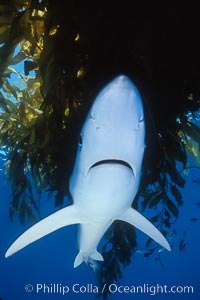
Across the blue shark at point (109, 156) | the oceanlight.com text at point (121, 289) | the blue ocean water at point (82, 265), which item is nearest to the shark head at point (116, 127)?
the blue shark at point (109, 156)

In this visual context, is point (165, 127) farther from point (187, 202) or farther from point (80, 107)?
point (187, 202)

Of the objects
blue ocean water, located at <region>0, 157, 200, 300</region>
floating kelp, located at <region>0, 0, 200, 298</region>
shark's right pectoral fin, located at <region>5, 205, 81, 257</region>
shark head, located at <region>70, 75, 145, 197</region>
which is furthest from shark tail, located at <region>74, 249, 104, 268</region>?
blue ocean water, located at <region>0, 157, 200, 300</region>

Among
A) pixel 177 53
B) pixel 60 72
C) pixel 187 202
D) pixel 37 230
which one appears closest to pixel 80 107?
pixel 60 72

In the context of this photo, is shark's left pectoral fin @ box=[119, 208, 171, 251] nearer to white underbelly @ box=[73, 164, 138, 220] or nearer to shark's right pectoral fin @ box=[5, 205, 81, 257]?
white underbelly @ box=[73, 164, 138, 220]

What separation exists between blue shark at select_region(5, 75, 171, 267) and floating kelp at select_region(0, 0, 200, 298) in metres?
0.76

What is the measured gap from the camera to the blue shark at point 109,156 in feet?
8.76

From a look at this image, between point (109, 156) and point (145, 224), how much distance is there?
75.4 inches

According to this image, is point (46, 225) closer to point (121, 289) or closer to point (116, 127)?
point (116, 127)

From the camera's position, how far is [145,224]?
4355 mm

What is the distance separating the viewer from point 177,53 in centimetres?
336

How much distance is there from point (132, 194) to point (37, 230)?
1.44 metres

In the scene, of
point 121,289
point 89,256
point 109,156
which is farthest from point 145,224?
point 121,289

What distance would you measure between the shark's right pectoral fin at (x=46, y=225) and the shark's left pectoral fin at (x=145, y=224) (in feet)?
2.36

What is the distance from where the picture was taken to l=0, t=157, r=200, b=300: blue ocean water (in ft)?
60.1
